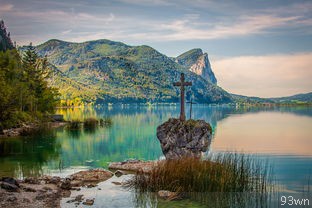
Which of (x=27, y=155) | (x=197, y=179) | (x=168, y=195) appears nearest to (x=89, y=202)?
Answer: (x=168, y=195)

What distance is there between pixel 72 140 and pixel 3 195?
27999 millimetres

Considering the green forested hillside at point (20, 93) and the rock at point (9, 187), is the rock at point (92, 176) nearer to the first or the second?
the rock at point (9, 187)

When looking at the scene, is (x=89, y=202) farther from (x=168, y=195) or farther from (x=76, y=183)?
(x=76, y=183)

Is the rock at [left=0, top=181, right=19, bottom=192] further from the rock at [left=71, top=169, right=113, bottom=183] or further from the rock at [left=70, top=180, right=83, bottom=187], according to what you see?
the rock at [left=71, top=169, right=113, bottom=183]

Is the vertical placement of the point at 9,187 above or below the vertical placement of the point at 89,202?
above

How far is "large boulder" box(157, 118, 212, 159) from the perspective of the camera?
21.0m

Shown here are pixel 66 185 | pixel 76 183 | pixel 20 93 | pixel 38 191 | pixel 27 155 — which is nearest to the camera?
pixel 38 191

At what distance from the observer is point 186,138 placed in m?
21.2

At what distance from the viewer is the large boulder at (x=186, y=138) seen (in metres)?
21.0

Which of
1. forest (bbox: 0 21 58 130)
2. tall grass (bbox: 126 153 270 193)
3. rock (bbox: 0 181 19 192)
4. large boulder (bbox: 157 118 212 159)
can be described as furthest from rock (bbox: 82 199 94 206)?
forest (bbox: 0 21 58 130)

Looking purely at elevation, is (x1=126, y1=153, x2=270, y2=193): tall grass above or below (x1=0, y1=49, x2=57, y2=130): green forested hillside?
below

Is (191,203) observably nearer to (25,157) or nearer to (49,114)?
(25,157)

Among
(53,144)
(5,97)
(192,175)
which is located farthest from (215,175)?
(5,97)

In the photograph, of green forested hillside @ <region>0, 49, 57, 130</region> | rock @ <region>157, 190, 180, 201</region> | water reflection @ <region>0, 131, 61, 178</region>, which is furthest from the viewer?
green forested hillside @ <region>0, 49, 57, 130</region>
